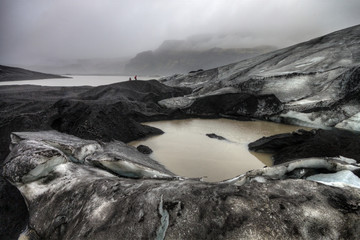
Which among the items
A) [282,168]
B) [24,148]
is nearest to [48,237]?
[24,148]

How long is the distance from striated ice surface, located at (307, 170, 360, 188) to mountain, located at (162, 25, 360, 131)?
7.80 metres

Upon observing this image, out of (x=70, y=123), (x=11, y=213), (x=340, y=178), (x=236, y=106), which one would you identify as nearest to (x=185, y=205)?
(x=340, y=178)

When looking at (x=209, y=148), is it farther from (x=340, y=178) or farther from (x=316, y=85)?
(x=316, y=85)

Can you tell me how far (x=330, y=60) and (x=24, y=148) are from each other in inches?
655

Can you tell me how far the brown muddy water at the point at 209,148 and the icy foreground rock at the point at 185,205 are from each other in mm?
2553

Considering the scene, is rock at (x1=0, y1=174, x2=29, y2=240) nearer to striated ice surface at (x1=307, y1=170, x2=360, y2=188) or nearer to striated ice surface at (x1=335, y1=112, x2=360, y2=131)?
striated ice surface at (x1=307, y1=170, x2=360, y2=188)

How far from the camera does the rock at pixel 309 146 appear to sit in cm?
583

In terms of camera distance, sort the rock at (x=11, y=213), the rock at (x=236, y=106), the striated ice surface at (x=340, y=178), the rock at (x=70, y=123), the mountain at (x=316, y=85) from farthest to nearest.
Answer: the rock at (x=236, y=106) → the mountain at (x=316, y=85) → the rock at (x=70, y=123) → the rock at (x=11, y=213) → the striated ice surface at (x=340, y=178)

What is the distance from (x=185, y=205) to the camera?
244 centimetres

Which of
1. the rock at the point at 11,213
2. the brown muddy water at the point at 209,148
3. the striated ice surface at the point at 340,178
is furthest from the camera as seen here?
the brown muddy water at the point at 209,148

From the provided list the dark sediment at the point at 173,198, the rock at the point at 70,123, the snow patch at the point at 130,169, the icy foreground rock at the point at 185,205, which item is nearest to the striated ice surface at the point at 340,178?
the icy foreground rock at the point at 185,205

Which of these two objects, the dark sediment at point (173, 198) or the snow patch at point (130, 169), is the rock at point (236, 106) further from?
the snow patch at point (130, 169)

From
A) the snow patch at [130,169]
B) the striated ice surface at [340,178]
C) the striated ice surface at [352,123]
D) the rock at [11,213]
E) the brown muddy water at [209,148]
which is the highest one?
the striated ice surface at [340,178]

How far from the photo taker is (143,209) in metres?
2.57
